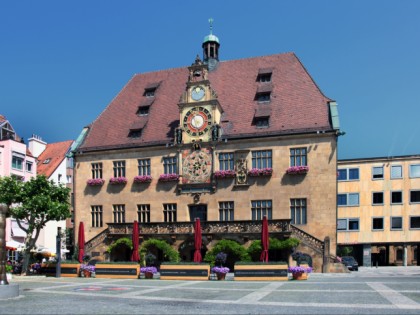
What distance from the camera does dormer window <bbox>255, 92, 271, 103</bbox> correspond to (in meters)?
48.2

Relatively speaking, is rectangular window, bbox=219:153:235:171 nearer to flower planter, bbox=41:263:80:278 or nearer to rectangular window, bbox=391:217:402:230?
flower planter, bbox=41:263:80:278

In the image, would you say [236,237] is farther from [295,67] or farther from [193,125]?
[295,67]

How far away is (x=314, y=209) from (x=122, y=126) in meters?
20.3

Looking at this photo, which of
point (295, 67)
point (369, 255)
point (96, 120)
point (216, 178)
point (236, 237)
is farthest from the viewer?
point (369, 255)

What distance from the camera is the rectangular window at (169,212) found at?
1857 inches

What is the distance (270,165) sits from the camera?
4441cm

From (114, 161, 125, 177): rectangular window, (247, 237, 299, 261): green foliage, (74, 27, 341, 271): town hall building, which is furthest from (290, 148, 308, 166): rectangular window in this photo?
(114, 161, 125, 177): rectangular window

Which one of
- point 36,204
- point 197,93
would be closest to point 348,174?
point 197,93

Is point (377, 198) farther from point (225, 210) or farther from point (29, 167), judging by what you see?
point (29, 167)

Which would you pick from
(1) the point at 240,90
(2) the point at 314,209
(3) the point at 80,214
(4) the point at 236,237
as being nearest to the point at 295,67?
(1) the point at 240,90

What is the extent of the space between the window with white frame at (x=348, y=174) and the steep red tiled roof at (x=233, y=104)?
65.9 feet

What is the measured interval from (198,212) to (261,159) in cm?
720

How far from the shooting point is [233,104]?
49000mm

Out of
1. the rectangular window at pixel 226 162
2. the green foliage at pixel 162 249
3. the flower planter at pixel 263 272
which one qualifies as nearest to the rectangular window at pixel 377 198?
the rectangular window at pixel 226 162
